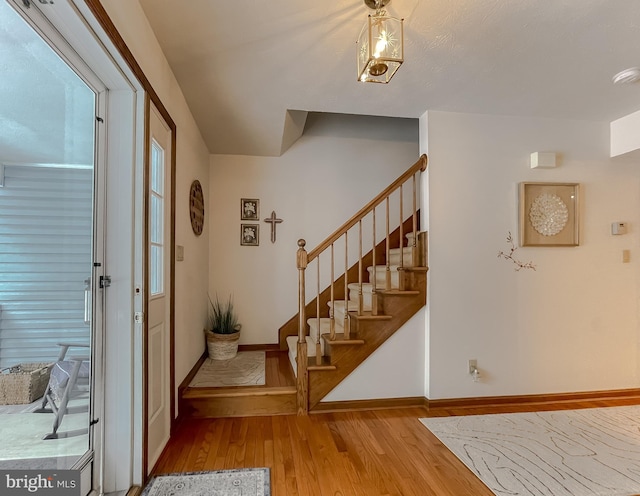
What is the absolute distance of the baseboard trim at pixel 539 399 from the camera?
9.06 feet

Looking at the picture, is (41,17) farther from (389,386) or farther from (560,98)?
(560,98)

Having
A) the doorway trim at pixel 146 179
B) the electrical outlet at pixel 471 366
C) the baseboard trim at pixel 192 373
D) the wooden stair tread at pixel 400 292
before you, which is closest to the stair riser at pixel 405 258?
the wooden stair tread at pixel 400 292

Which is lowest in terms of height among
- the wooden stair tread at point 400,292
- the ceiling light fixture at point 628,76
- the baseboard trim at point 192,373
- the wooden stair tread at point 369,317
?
the baseboard trim at point 192,373

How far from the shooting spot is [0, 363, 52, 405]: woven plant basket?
1134mm

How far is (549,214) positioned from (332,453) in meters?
2.65

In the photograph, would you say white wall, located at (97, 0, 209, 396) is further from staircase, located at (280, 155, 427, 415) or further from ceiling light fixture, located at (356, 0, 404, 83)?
ceiling light fixture, located at (356, 0, 404, 83)

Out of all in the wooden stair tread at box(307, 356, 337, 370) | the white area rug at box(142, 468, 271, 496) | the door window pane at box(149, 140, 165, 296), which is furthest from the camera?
the wooden stair tread at box(307, 356, 337, 370)

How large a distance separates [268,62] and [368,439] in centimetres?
258

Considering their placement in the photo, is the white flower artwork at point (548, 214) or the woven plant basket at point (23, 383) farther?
the white flower artwork at point (548, 214)

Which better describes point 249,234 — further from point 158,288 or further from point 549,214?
point 549,214

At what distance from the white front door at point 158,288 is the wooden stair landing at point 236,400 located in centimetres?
29

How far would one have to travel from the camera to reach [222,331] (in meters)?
3.38

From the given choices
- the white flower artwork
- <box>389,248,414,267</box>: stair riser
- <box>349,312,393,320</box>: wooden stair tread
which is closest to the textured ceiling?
the white flower artwork

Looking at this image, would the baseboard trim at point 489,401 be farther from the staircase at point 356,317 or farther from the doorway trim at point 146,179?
the doorway trim at point 146,179
